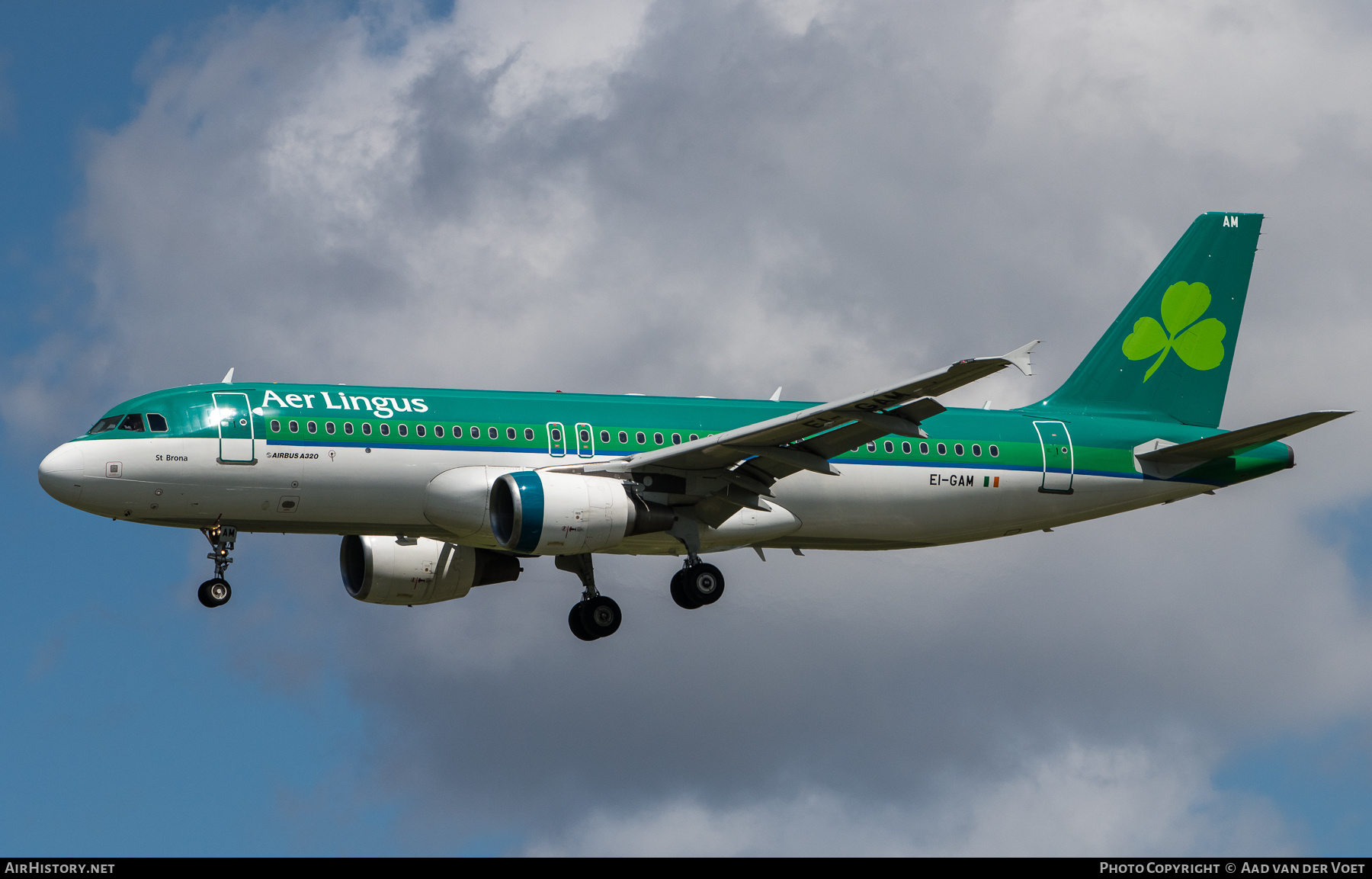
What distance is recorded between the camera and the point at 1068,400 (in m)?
49.1

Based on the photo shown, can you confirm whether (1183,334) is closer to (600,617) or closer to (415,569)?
(600,617)

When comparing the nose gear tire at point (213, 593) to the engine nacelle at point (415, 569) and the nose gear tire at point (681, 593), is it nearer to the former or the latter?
the engine nacelle at point (415, 569)

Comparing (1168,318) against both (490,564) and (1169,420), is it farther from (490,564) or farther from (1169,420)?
(490,564)

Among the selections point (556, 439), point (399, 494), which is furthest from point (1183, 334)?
point (399, 494)

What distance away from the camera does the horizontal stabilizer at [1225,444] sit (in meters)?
42.3

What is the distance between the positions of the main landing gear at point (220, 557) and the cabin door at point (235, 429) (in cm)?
163

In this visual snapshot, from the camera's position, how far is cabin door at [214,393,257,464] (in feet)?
131

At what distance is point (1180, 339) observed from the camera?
50.6m

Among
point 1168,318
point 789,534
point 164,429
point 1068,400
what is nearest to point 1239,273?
point 1168,318

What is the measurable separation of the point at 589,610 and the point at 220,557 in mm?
9700

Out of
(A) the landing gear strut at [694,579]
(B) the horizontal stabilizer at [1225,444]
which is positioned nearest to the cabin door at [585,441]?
(A) the landing gear strut at [694,579]

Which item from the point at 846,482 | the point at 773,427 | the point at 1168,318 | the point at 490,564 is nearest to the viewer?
the point at 773,427

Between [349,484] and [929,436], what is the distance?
14418 millimetres

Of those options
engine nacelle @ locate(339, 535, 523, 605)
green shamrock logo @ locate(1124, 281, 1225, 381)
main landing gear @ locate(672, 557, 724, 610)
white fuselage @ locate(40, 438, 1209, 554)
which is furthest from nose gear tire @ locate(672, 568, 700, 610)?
green shamrock logo @ locate(1124, 281, 1225, 381)
